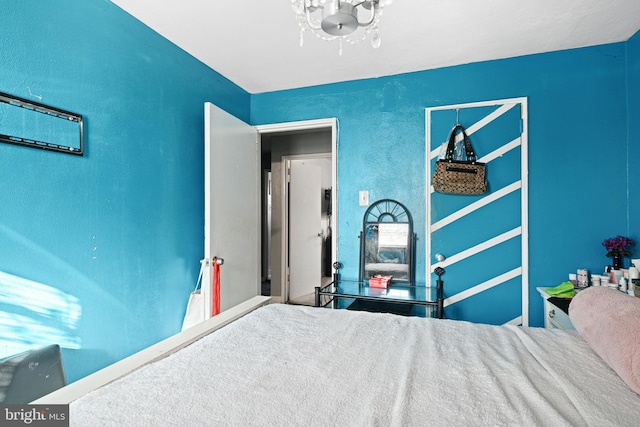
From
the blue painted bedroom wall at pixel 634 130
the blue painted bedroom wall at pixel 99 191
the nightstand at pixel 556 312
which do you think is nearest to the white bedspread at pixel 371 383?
the nightstand at pixel 556 312

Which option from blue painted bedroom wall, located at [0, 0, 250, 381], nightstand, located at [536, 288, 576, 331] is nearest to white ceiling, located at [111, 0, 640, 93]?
blue painted bedroom wall, located at [0, 0, 250, 381]

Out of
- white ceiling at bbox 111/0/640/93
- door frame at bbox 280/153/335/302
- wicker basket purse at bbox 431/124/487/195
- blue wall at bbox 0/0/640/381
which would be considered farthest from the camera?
door frame at bbox 280/153/335/302

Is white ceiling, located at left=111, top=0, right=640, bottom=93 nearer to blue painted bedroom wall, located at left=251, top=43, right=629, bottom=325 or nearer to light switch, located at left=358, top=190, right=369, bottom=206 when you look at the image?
blue painted bedroom wall, located at left=251, top=43, right=629, bottom=325

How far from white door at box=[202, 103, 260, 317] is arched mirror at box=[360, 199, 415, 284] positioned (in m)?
1.03

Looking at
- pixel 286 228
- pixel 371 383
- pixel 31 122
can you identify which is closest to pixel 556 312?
pixel 371 383

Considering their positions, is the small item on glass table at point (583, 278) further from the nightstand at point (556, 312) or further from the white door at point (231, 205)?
the white door at point (231, 205)

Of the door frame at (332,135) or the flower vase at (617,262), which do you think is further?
the door frame at (332,135)

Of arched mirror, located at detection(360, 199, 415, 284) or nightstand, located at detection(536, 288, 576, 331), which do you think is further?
arched mirror, located at detection(360, 199, 415, 284)

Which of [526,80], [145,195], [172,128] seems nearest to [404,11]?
[526,80]

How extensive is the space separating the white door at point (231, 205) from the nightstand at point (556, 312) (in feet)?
7.27

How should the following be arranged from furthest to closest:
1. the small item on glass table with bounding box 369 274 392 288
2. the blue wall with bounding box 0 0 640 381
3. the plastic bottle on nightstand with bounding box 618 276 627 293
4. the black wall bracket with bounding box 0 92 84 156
Answer: the small item on glass table with bounding box 369 274 392 288 < the plastic bottle on nightstand with bounding box 618 276 627 293 < the blue wall with bounding box 0 0 640 381 < the black wall bracket with bounding box 0 92 84 156

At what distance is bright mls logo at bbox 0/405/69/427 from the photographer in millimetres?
693

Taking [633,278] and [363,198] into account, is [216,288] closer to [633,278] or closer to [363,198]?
[363,198]

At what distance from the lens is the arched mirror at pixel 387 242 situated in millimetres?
2584
